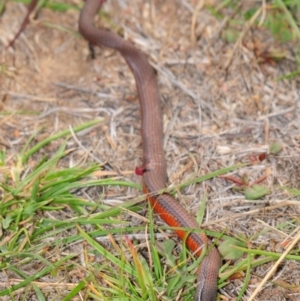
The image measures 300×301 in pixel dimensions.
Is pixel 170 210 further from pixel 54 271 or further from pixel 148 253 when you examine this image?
pixel 54 271

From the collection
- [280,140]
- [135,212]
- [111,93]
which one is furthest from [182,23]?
[135,212]

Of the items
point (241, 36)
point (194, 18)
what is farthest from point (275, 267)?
point (194, 18)

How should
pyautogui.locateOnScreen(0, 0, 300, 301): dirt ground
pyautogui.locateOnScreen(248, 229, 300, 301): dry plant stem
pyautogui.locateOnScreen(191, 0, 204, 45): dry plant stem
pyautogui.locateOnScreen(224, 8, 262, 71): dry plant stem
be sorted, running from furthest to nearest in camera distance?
pyautogui.locateOnScreen(191, 0, 204, 45): dry plant stem, pyautogui.locateOnScreen(224, 8, 262, 71): dry plant stem, pyautogui.locateOnScreen(0, 0, 300, 301): dirt ground, pyautogui.locateOnScreen(248, 229, 300, 301): dry plant stem

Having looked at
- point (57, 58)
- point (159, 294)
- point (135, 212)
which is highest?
point (57, 58)

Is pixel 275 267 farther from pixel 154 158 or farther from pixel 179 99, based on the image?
pixel 179 99

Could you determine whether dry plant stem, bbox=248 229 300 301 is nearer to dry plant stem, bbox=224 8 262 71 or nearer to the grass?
the grass

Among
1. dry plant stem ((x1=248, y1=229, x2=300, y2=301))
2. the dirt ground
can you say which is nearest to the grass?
dry plant stem ((x1=248, y1=229, x2=300, y2=301))
